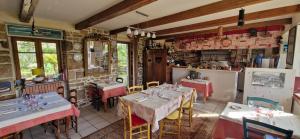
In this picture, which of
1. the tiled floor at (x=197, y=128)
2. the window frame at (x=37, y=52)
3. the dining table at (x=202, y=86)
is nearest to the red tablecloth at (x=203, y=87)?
the dining table at (x=202, y=86)

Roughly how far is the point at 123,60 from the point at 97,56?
124cm

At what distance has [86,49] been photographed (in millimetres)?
3809

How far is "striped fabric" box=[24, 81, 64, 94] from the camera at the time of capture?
296 centimetres

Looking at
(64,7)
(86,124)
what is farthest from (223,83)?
(64,7)

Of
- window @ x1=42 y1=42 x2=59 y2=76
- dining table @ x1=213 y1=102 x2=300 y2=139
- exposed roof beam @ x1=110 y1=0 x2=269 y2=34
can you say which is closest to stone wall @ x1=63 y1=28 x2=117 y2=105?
window @ x1=42 y1=42 x2=59 y2=76

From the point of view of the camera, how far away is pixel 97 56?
4113mm

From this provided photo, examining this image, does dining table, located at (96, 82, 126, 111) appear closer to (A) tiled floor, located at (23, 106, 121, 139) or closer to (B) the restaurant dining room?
(B) the restaurant dining room

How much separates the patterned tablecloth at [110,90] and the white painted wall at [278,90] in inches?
123

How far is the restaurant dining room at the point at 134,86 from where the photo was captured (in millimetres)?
1959

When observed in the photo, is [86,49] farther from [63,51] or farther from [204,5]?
[204,5]

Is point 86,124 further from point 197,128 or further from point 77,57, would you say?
point 197,128

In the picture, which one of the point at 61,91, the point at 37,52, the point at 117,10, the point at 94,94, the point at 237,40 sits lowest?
the point at 94,94

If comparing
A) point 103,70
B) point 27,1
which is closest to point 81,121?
point 103,70

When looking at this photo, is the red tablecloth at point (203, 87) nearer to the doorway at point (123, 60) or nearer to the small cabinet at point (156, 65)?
the small cabinet at point (156, 65)
